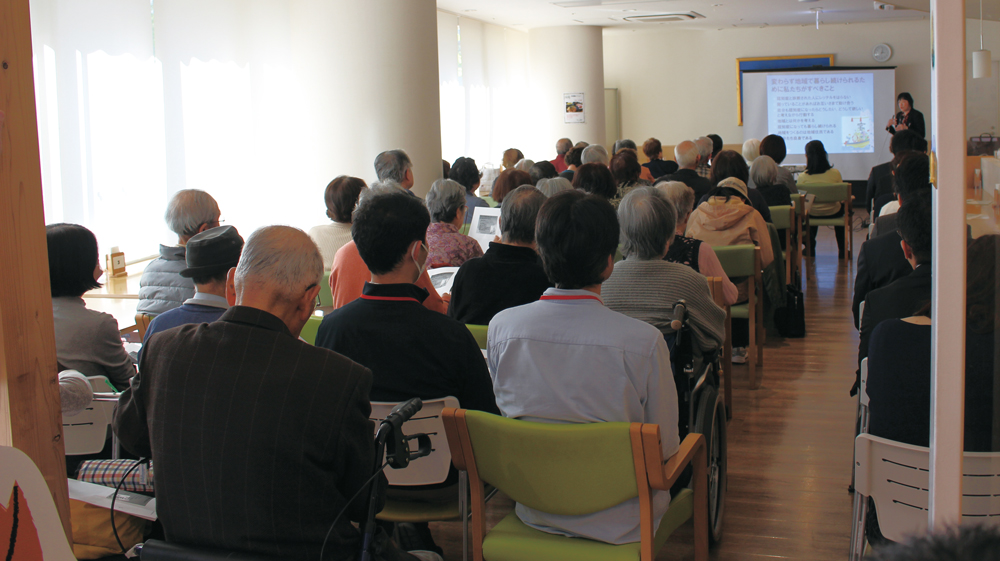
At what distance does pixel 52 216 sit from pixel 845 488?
4.48 meters

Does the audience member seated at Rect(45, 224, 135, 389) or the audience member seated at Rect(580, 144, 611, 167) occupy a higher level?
the audience member seated at Rect(580, 144, 611, 167)

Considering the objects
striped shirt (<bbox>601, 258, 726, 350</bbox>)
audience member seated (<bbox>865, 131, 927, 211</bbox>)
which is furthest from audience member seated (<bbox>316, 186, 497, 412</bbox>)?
audience member seated (<bbox>865, 131, 927, 211</bbox>)

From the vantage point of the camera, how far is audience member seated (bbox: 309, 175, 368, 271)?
4133 millimetres

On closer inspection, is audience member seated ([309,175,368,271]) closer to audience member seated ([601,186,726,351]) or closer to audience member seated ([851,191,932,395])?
audience member seated ([601,186,726,351])

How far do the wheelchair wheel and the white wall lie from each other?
1212 cm

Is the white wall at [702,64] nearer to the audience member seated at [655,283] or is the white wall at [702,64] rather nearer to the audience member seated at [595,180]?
the audience member seated at [595,180]

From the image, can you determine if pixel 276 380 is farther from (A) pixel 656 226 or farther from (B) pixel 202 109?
(B) pixel 202 109

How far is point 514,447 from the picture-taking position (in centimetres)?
182

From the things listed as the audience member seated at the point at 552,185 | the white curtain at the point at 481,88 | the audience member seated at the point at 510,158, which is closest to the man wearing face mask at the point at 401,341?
the audience member seated at the point at 552,185

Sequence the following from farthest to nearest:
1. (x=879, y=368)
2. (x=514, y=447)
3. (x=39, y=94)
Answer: (x=39, y=94)
(x=879, y=368)
(x=514, y=447)

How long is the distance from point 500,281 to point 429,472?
97 cm

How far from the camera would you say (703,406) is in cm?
260

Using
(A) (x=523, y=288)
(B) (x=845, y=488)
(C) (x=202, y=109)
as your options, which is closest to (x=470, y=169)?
(C) (x=202, y=109)

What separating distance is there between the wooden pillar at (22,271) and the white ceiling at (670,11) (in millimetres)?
8781
